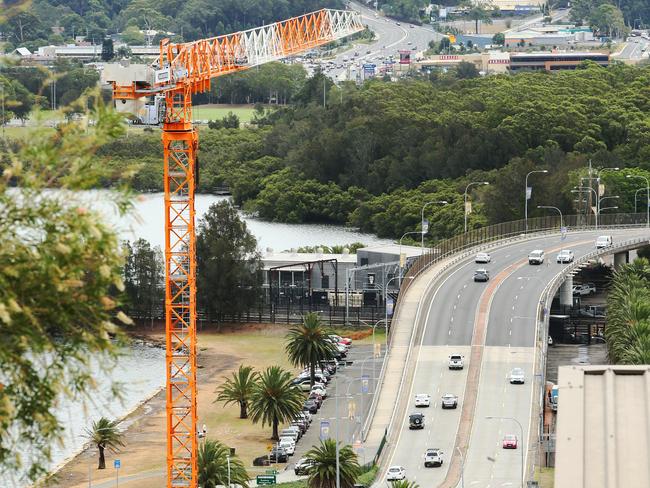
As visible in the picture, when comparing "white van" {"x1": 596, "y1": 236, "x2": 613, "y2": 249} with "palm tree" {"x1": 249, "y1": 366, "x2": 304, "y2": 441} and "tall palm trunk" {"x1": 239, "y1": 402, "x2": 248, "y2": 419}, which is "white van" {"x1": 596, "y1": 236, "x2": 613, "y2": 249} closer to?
"tall palm trunk" {"x1": 239, "y1": 402, "x2": 248, "y2": 419}

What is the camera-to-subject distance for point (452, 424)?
289 feet

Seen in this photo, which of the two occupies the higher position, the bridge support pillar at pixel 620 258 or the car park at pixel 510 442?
the bridge support pillar at pixel 620 258

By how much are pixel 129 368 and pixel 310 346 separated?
21084mm

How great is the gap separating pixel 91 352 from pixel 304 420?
7535cm

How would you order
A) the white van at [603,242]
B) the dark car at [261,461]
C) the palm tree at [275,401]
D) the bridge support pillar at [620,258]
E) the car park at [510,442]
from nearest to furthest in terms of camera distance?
1. the car park at [510,442]
2. the dark car at [261,461]
3. the palm tree at [275,401]
4. the white van at [603,242]
5. the bridge support pillar at [620,258]

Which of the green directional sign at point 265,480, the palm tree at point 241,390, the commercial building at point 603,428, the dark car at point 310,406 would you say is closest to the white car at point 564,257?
the dark car at point 310,406

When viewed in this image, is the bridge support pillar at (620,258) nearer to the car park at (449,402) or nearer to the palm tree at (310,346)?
the palm tree at (310,346)

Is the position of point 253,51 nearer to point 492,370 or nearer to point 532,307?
point 532,307

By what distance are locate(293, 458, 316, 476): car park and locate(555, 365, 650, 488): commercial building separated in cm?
2316

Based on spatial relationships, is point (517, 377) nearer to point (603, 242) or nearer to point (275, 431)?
point (275, 431)

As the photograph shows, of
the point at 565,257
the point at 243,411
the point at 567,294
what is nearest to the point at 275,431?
the point at 243,411

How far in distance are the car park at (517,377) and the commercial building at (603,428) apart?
41.2m

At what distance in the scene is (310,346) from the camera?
102 metres

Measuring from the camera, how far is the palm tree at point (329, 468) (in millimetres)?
72500
